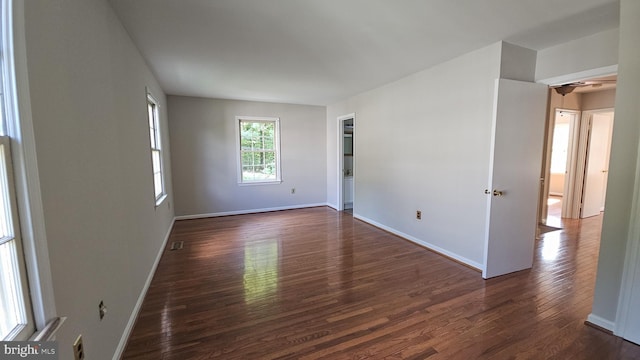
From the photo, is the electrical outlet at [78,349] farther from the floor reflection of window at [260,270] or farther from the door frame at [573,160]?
the door frame at [573,160]

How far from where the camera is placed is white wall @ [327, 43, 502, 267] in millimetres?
2986

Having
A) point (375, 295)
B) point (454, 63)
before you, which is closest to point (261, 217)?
point (375, 295)

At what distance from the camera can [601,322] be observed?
2098mm

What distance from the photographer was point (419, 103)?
3.74m

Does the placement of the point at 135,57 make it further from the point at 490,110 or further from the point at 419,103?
the point at 490,110

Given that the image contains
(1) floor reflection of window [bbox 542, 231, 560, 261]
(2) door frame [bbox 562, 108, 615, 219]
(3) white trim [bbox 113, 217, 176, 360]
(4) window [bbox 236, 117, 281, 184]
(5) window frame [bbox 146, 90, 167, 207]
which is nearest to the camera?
(3) white trim [bbox 113, 217, 176, 360]

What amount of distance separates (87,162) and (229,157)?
167 inches

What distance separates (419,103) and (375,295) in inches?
102

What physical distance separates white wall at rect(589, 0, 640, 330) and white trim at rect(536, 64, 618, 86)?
1.53ft

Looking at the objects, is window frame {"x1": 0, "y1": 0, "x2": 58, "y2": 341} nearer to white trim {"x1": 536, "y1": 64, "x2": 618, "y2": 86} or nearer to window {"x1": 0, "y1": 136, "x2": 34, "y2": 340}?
window {"x1": 0, "y1": 136, "x2": 34, "y2": 340}

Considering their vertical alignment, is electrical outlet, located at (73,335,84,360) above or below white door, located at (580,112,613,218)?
below

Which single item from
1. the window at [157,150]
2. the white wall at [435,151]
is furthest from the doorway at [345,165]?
the window at [157,150]

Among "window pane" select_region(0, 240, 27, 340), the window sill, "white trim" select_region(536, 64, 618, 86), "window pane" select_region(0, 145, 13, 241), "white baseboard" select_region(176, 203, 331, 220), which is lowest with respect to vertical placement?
"white baseboard" select_region(176, 203, 331, 220)

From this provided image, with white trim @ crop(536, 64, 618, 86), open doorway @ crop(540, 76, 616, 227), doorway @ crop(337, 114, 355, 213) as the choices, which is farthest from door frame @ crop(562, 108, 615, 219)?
doorway @ crop(337, 114, 355, 213)
